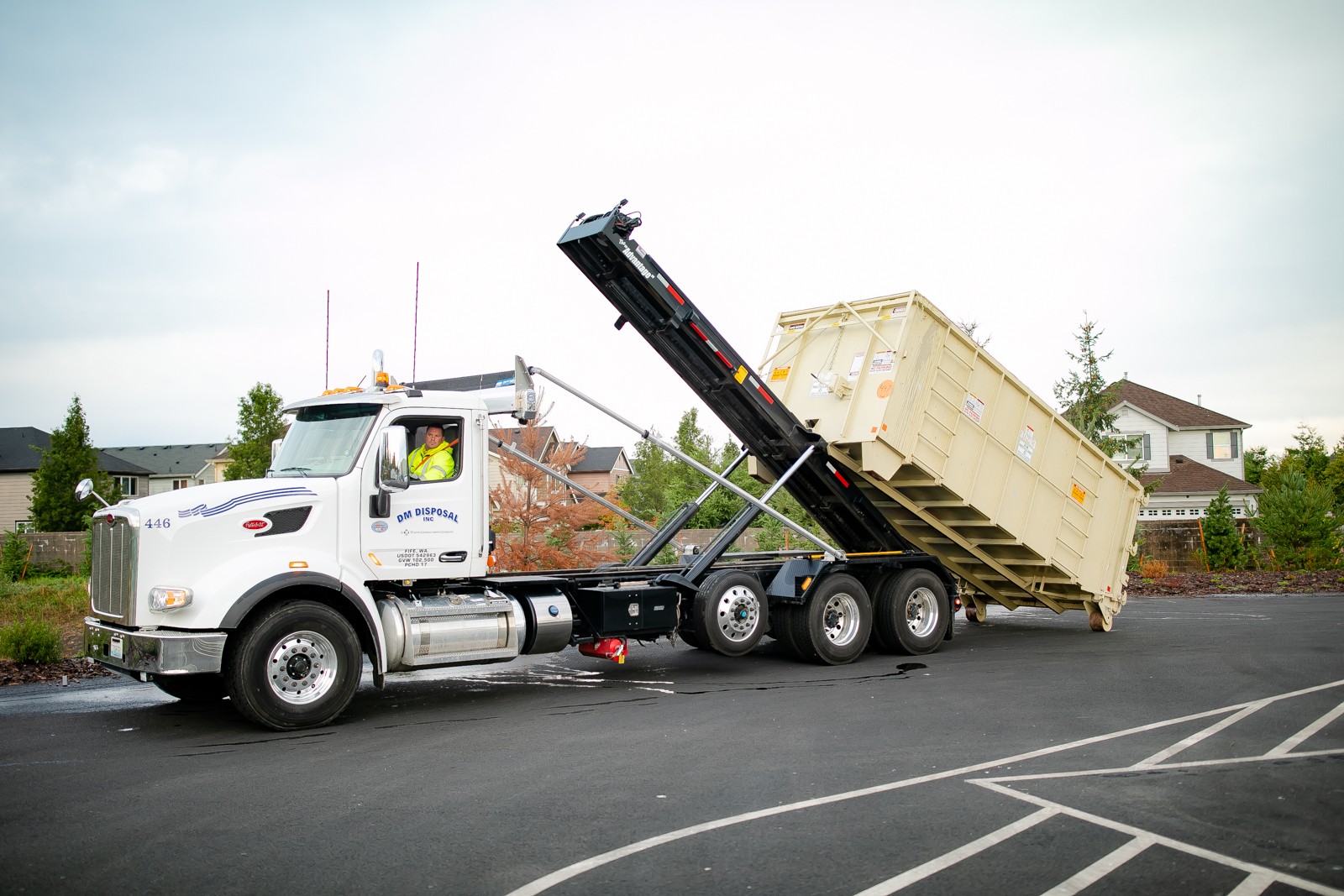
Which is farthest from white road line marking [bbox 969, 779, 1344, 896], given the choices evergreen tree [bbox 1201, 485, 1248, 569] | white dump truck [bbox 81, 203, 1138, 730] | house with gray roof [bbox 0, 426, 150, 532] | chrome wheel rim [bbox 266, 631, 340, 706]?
house with gray roof [bbox 0, 426, 150, 532]

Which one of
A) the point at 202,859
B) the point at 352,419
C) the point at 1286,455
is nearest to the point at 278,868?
the point at 202,859

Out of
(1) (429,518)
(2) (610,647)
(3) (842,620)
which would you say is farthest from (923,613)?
(1) (429,518)

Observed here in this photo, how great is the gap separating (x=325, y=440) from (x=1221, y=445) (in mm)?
43275

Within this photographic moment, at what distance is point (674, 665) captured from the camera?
11438 millimetres

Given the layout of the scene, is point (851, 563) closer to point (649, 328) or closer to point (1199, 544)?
point (649, 328)

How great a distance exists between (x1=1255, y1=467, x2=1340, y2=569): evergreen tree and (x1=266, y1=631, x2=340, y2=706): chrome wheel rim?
25623mm

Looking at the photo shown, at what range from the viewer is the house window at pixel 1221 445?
141 ft

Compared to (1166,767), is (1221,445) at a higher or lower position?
higher

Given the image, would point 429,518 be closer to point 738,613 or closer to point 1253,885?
point 738,613

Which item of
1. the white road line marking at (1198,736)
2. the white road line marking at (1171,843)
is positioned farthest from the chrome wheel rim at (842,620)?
the white road line marking at (1171,843)

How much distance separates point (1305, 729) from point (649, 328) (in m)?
6.54

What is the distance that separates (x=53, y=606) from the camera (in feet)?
59.3

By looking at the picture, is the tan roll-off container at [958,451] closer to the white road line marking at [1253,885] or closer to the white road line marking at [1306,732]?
the white road line marking at [1306,732]

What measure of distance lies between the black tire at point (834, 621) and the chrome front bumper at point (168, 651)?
591cm
